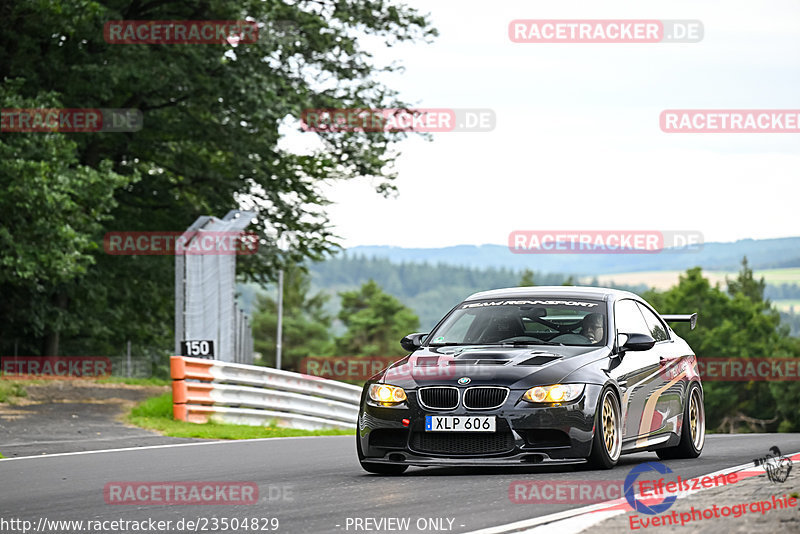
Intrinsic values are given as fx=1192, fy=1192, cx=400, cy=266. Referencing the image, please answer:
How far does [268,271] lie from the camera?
32.9 m

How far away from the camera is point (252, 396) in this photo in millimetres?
18734

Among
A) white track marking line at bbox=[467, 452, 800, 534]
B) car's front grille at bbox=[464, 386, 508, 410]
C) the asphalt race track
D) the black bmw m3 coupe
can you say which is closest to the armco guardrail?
the asphalt race track

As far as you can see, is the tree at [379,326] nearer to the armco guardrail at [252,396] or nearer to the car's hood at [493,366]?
the armco guardrail at [252,396]

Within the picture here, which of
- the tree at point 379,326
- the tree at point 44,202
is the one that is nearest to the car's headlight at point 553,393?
the tree at point 44,202

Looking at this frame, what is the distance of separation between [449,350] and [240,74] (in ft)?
60.1

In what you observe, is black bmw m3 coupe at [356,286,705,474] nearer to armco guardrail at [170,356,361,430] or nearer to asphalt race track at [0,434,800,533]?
asphalt race track at [0,434,800,533]

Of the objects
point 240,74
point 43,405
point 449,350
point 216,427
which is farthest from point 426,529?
point 240,74

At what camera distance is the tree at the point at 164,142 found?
24.6 metres

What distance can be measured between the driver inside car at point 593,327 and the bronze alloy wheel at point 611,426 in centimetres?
73

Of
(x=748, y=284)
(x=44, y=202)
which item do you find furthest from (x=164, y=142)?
(x=748, y=284)

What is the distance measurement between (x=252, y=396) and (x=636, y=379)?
977 cm

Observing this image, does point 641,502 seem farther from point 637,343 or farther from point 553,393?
point 637,343

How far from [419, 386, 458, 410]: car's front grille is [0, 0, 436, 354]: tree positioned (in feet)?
51.2

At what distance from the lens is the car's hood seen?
29.7 feet
